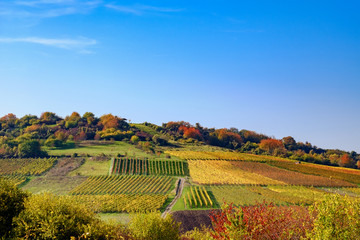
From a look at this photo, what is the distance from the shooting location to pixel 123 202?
45969 mm

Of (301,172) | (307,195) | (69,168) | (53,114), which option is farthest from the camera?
(53,114)

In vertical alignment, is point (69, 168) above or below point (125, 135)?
below

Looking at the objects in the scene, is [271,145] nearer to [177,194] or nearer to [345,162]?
[345,162]

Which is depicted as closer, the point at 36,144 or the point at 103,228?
the point at 103,228

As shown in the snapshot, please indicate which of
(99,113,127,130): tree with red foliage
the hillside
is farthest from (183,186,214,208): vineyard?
(99,113,127,130): tree with red foliage

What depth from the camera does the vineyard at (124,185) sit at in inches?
2083

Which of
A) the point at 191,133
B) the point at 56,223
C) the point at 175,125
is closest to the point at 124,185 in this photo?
the point at 56,223

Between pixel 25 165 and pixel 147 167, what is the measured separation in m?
29.5

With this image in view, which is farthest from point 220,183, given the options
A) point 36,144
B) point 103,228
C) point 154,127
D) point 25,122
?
point 25,122

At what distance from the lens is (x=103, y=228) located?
2133cm

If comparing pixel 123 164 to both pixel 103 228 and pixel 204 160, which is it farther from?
pixel 103 228

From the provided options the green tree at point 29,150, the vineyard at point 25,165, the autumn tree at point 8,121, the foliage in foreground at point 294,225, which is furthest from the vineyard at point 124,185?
the autumn tree at point 8,121

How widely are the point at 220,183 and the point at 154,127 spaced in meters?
82.6

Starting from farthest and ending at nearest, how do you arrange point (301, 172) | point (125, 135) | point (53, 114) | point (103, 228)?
point (53, 114) < point (125, 135) < point (301, 172) < point (103, 228)
